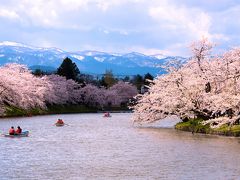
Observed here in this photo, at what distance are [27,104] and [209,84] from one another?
40.7 metres

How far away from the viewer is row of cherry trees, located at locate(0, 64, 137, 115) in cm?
6781

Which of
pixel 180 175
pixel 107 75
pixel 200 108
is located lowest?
pixel 180 175

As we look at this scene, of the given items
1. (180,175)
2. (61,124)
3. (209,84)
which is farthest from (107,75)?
(180,175)

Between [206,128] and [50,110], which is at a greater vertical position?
[50,110]

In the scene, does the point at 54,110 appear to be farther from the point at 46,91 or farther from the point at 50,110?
the point at 46,91

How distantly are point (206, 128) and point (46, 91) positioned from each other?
5501cm

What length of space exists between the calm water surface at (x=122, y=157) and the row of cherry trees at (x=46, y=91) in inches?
1227

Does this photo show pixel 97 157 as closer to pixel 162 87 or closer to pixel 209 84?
pixel 209 84

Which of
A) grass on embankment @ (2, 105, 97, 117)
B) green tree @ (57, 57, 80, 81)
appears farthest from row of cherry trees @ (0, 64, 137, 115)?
green tree @ (57, 57, 80, 81)

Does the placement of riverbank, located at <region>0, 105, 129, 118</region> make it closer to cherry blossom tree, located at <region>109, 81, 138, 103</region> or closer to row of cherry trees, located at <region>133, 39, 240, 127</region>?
cherry blossom tree, located at <region>109, 81, 138, 103</region>

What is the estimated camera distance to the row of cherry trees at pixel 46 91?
67.8 meters

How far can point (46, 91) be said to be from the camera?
300 ft

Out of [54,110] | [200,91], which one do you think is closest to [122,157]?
[200,91]

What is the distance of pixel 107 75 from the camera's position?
13975cm
